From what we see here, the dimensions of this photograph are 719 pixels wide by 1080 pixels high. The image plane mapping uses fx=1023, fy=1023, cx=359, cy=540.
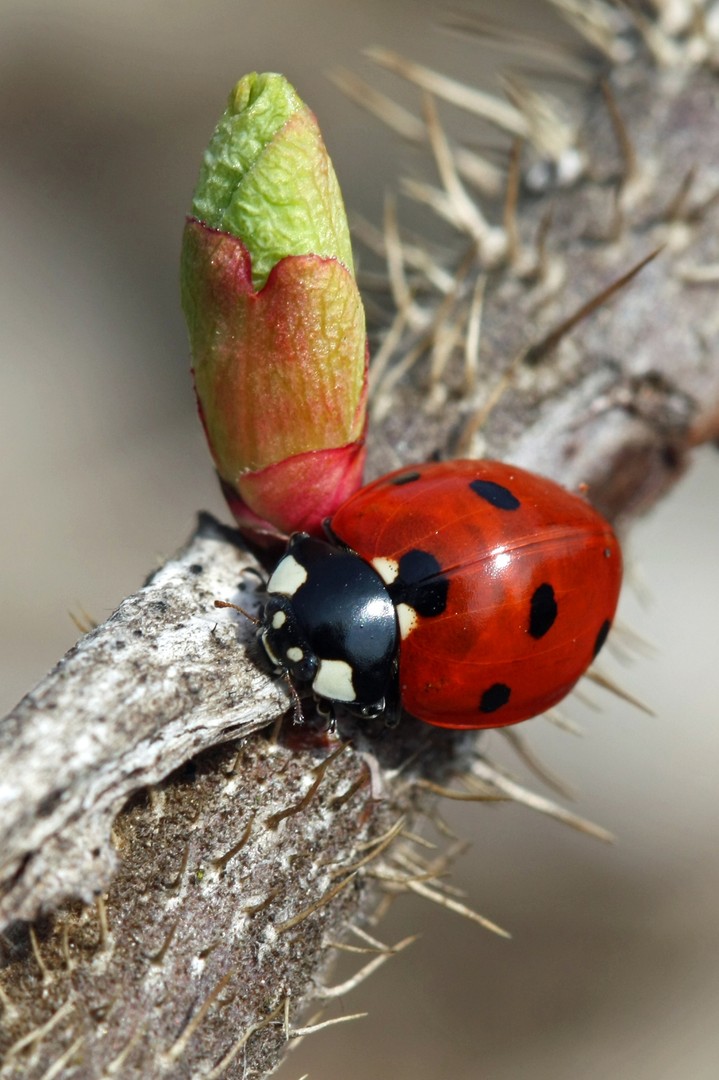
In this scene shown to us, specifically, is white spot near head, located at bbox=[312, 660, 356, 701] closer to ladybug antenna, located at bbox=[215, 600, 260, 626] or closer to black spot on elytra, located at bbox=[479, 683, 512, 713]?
ladybug antenna, located at bbox=[215, 600, 260, 626]

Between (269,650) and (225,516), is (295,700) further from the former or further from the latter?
(225,516)

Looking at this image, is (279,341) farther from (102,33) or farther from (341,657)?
(102,33)

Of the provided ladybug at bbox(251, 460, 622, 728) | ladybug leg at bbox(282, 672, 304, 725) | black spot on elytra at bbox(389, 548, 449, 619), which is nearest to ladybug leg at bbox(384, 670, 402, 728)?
ladybug at bbox(251, 460, 622, 728)

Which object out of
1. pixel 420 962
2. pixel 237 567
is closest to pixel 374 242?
pixel 237 567

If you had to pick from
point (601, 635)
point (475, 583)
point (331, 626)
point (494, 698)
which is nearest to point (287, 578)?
point (331, 626)

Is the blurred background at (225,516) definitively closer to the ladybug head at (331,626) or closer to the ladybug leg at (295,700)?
the ladybug head at (331,626)

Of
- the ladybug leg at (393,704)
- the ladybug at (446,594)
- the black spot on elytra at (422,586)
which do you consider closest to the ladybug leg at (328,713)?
the ladybug at (446,594)
